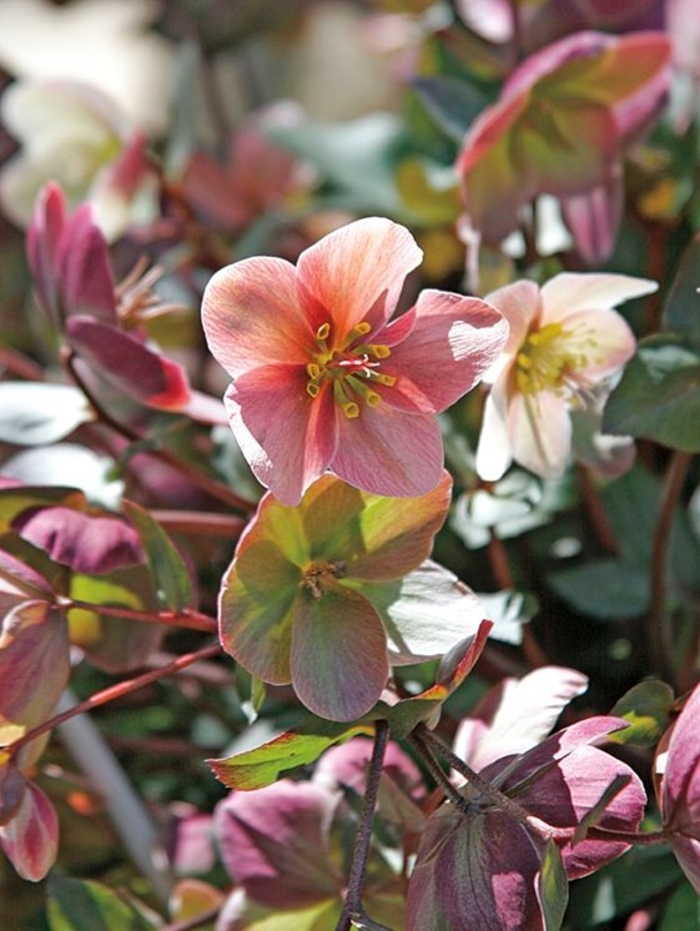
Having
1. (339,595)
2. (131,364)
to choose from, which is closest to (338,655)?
(339,595)

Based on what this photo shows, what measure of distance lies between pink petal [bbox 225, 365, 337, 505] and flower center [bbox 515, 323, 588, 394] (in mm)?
74

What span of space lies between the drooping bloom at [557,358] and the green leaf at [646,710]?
0.24 ft

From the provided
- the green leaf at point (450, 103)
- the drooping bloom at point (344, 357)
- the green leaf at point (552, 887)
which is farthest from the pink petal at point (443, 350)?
the green leaf at point (450, 103)

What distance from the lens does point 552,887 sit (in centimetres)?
29

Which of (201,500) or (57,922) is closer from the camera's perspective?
(57,922)

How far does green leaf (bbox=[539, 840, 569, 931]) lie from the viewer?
282 mm

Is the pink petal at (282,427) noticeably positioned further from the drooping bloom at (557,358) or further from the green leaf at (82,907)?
the green leaf at (82,907)

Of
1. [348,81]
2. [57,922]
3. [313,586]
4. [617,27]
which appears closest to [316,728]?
[313,586]

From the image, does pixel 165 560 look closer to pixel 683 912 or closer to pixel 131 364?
pixel 131 364

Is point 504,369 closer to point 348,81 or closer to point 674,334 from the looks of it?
point 674,334

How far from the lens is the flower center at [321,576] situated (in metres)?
0.34

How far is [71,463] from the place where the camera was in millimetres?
451

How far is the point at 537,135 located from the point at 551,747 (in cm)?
26

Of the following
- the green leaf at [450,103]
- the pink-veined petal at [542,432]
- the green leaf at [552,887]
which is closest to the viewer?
the green leaf at [552,887]
